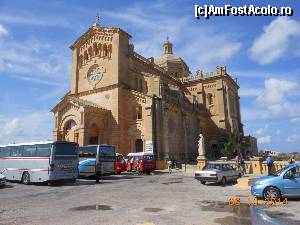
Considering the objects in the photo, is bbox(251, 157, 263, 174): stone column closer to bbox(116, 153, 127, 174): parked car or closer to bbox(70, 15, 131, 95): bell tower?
bbox(116, 153, 127, 174): parked car

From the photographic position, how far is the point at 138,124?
3719 centimetres

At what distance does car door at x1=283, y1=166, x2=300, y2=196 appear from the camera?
1202 cm

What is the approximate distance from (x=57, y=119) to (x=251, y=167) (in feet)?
74.6

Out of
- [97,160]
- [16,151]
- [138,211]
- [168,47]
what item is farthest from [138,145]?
[168,47]

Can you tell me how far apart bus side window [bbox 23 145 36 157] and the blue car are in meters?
14.7

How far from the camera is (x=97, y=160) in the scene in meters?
24.9

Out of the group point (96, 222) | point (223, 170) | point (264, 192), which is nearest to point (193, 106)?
point (223, 170)

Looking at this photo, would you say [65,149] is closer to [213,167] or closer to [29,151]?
[29,151]

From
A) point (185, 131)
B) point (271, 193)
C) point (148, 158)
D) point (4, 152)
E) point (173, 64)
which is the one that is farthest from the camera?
point (173, 64)

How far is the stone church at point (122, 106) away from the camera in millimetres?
36062

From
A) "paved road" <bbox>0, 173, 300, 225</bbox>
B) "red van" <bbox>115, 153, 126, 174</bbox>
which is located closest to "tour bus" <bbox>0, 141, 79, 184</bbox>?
"paved road" <bbox>0, 173, 300, 225</bbox>

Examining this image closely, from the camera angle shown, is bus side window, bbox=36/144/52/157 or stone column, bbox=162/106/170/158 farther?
stone column, bbox=162/106/170/158

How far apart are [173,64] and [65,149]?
42.0m

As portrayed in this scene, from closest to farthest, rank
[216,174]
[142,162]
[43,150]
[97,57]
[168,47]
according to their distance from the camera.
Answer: [216,174] < [43,150] < [142,162] < [97,57] < [168,47]
